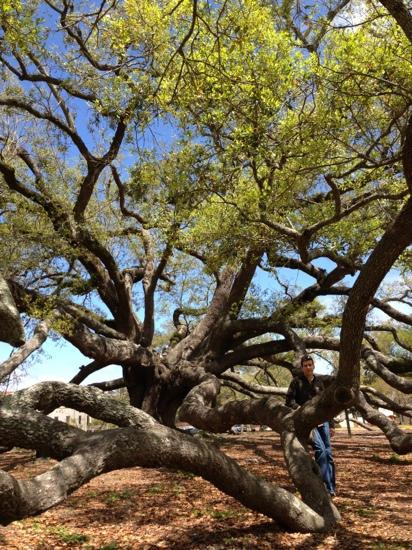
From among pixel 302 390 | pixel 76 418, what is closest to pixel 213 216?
pixel 302 390

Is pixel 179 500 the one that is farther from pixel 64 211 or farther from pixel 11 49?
pixel 11 49

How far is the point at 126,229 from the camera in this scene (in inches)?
498

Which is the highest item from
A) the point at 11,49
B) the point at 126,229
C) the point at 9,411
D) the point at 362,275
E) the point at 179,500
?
the point at 11,49

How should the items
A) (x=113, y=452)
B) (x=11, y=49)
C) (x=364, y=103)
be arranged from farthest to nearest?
(x=11, y=49) → (x=364, y=103) → (x=113, y=452)

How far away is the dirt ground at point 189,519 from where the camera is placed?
448 cm

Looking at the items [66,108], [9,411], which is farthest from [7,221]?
[9,411]

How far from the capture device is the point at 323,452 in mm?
6008

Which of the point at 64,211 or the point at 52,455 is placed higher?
the point at 64,211

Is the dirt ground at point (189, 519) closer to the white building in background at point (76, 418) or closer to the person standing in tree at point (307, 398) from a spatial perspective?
the person standing in tree at point (307, 398)

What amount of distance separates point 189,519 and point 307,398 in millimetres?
2169

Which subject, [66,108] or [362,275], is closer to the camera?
[362,275]

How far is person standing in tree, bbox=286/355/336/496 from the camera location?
6027mm

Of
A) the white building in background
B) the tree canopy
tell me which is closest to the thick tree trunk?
the tree canopy

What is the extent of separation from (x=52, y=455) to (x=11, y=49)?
7.46 m
